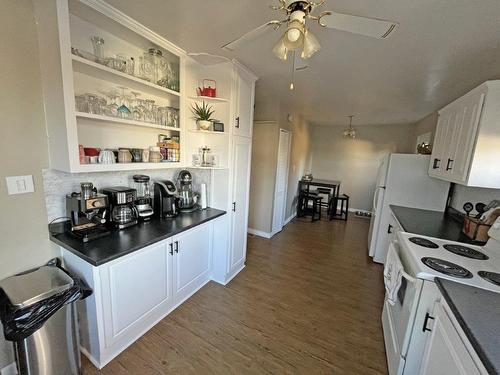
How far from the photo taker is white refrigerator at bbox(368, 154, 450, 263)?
111 inches

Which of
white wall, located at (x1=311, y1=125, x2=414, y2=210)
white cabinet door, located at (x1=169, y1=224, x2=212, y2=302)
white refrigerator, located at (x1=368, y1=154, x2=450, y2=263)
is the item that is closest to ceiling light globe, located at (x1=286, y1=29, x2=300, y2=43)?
white cabinet door, located at (x1=169, y1=224, x2=212, y2=302)

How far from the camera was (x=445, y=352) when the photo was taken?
Result: 3.15 ft

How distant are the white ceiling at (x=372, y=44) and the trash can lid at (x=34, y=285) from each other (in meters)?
1.78

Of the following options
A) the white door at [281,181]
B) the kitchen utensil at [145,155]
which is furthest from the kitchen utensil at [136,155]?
the white door at [281,181]

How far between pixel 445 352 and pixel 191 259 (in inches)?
73.9

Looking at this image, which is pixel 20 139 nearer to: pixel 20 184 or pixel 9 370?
pixel 20 184

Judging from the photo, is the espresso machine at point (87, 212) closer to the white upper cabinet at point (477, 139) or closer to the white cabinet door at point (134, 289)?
the white cabinet door at point (134, 289)

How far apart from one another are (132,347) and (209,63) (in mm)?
2624

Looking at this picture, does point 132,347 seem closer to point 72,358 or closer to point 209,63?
point 72,358

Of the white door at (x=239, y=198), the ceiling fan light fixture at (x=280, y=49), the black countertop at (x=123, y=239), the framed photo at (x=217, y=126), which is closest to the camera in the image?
the ceiling fan light fixture at (x=280, y=49)

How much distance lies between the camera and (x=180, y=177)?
7.70ft

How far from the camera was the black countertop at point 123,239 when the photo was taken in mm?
1387

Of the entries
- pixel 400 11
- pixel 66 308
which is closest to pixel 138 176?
pixel 66 308

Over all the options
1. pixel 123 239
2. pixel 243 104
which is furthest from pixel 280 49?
pixel 123 239
